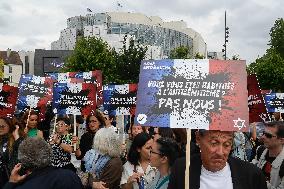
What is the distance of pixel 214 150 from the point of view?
135 inches

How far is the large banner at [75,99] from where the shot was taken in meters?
9.18

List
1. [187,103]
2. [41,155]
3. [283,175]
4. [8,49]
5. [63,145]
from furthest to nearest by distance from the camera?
1. [8,49]
2. [63,145]
3. [283,175]
4. [41,155]
5. [187,103]

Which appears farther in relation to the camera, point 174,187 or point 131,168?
point 131,168

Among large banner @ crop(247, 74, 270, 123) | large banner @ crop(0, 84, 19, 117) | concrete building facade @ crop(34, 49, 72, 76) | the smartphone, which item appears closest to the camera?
the smartphone

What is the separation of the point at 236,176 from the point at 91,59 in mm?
41098

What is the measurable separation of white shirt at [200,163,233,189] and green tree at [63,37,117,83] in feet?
130

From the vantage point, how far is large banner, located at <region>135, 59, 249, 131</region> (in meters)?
3.52

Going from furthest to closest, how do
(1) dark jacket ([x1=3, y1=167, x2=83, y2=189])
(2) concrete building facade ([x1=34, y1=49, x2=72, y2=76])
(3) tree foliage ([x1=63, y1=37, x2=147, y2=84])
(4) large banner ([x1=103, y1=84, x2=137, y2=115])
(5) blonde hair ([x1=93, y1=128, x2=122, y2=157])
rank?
(2) concrete building facade ([x1=34, y1=49, x2=72, y2=76]) < (3) tree foliage ([x1=63, y1=37, x2=147, y2=84]) < (4) large banner ([x1=103, y1=84, x2=137, y2=115]) < (5) blonde hair ([x1=93, y1=128, x2=122, y2=157]) < (1) dark jacket ([x1=3, y1=167, x2=83, y2=189])

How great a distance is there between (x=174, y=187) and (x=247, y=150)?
5.68 meters

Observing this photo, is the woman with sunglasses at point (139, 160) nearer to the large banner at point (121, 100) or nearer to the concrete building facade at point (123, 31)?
the large banner at point (121, 100)

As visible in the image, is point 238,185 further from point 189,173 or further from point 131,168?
point 131,168

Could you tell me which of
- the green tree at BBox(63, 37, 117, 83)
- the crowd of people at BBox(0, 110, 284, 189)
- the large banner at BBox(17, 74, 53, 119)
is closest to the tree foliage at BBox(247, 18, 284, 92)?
the green tree at BBox(63, 37, 117, 83)

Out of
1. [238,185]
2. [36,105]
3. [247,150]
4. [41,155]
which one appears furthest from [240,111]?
[36,105]

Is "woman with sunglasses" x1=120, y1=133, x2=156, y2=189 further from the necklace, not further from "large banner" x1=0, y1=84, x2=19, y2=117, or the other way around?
"large banner" x1=0, y1=84, x2=19, y2=117
